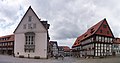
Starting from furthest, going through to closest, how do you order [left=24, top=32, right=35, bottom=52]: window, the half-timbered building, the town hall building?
the half-timbered building → [left=24, top=32, right=35, bottom=52]: window → the town hall building

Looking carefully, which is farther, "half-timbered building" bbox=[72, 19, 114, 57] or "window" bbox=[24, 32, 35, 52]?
"half-timbered building" bbox=[72, 19, 114, 57]

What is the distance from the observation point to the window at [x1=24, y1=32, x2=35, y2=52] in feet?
173

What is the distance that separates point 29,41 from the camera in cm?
5372

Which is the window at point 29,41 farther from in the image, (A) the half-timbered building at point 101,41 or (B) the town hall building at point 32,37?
(A) the half-timbered building at point 101,41

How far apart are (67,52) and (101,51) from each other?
8786 centimetres

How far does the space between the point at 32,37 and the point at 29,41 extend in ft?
4.85

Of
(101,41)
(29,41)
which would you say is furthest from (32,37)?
(101,41)

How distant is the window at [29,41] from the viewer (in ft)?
173

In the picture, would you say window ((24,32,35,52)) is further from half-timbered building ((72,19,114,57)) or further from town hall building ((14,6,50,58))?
half-timbered building ((72,19,114,57))

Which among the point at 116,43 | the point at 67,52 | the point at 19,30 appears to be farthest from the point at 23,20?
the point at 67,52

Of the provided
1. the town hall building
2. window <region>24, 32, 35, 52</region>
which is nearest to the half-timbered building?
the town hall building

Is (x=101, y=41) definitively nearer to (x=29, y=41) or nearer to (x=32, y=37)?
(x=32, y=37)

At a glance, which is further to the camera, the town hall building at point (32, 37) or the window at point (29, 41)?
the window at point (29, 41)

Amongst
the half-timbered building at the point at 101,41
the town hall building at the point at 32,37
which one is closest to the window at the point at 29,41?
the town hall building at the point at 32,37
